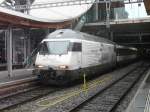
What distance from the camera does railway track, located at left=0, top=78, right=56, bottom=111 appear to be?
45.0 feet

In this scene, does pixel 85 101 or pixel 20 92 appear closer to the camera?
pixel 85 101

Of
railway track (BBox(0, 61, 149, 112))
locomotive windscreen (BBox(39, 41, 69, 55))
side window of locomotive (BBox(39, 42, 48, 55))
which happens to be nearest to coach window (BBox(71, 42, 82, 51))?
locomotive windscreen (BBox(39, 41, 69, 55))

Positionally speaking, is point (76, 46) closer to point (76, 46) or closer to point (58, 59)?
point (76, 46)

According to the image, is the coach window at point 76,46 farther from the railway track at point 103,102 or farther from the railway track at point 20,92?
the railway track at point 103,102

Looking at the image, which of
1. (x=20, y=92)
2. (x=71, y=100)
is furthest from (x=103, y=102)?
(x=20, y=92)

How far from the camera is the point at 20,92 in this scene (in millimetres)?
16312

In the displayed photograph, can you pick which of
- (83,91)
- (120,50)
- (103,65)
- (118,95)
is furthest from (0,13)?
(120,50)

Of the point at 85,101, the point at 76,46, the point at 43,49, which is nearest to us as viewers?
the point at 85,101

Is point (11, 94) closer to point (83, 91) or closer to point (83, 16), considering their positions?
point (83, 91)

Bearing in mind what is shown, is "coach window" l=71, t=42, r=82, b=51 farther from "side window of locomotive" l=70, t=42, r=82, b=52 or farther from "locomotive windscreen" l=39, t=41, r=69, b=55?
"locomotive windscreen" l=39, t=41, r=69, b=55

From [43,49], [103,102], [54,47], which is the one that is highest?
[54,47]

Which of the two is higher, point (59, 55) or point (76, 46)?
point (76, 46)

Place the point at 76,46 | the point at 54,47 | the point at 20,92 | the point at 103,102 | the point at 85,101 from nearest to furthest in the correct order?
the point at 85,101 → the point at 103,102 → the point at 20,92 → the point at 54,47 → the point at 76,46

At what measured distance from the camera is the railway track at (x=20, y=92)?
13.7 metres
